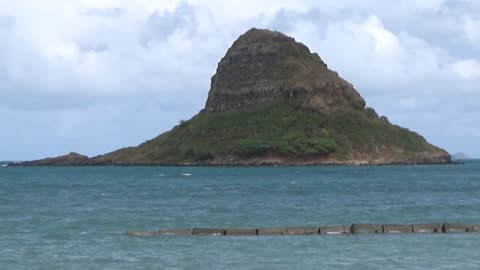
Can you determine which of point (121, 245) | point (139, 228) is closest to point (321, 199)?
point (139, 228)

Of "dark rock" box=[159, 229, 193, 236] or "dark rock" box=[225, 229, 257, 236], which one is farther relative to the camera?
"dark rock" box=[159, 229, 193, 236]

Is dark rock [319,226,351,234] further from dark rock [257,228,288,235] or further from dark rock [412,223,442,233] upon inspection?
dark rock [412,223,442,233]

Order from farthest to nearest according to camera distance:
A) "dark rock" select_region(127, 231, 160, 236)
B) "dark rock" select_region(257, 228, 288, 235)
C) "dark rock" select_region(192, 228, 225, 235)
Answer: "dark rock" select_region(192, 228, 225, 235) < "dark rock" select_region(127, 231, 160, 236) < "dark rock" select_region(257, 228, 288, 235)

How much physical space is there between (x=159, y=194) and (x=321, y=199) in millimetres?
19472

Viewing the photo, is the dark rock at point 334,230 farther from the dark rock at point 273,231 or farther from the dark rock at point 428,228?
the dark rock at point 428,228

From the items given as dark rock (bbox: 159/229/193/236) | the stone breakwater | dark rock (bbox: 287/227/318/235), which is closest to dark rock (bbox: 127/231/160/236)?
the stone breakwater

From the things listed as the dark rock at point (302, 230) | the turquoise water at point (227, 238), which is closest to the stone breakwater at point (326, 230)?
the dark rock at point (302, 230)

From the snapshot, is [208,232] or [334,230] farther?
[334,230]

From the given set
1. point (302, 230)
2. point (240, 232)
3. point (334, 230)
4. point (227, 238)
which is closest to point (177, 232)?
point (240, 232)

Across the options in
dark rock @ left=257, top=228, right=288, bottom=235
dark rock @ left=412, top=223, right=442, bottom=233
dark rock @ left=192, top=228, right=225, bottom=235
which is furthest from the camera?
dark rock @ left=412, top=223, right=442, bottom=233

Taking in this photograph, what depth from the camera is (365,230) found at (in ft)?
157

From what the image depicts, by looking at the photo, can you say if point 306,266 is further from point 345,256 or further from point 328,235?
point 328,235

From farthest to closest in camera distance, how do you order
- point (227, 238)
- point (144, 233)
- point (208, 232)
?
1. point (208, 232)
2. point (144, 233)
3. point (227, 238)

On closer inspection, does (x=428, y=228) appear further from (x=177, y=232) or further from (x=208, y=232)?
(x=177, y=232)
